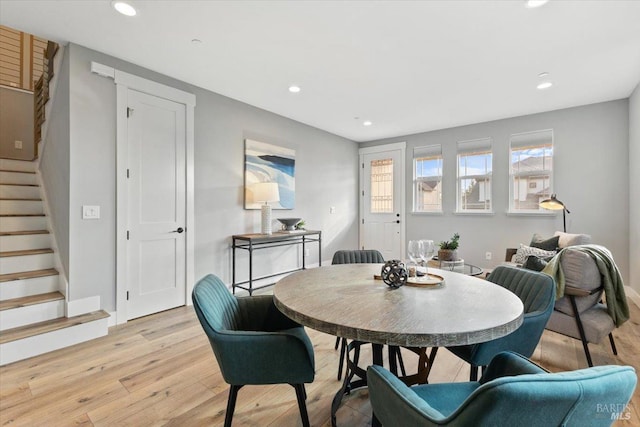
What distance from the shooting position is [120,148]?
293 cm

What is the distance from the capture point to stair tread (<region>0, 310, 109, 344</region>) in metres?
2.29

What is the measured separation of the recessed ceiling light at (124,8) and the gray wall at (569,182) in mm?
4776

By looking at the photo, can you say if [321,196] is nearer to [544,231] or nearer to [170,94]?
[170,94]

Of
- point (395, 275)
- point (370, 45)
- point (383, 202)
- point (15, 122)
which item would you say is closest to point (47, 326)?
point (395, 275)

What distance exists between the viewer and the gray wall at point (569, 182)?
393cm

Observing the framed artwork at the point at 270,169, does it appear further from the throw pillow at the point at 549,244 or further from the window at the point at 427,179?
the throw pillow at the point at 549,244

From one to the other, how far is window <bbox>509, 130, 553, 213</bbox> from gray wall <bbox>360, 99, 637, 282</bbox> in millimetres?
84

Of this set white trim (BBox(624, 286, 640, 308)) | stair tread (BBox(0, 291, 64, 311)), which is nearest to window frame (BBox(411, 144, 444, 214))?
white trim (BBox(624, 286, 640, 308))

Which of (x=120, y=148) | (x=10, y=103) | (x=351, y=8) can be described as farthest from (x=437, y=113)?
(x=10, y=103)

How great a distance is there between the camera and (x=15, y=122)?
200 inches

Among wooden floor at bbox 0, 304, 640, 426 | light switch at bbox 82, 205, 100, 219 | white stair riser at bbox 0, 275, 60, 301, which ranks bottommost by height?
wooden floor at bbox 0, 304, 640, 426

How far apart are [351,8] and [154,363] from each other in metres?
2.99

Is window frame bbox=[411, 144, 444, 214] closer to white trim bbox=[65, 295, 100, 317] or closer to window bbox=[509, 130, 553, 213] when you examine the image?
window bbox=[509, 130, 553, 213]

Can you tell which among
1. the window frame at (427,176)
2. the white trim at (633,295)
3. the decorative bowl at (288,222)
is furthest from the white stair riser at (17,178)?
the white trim at (633,295)
